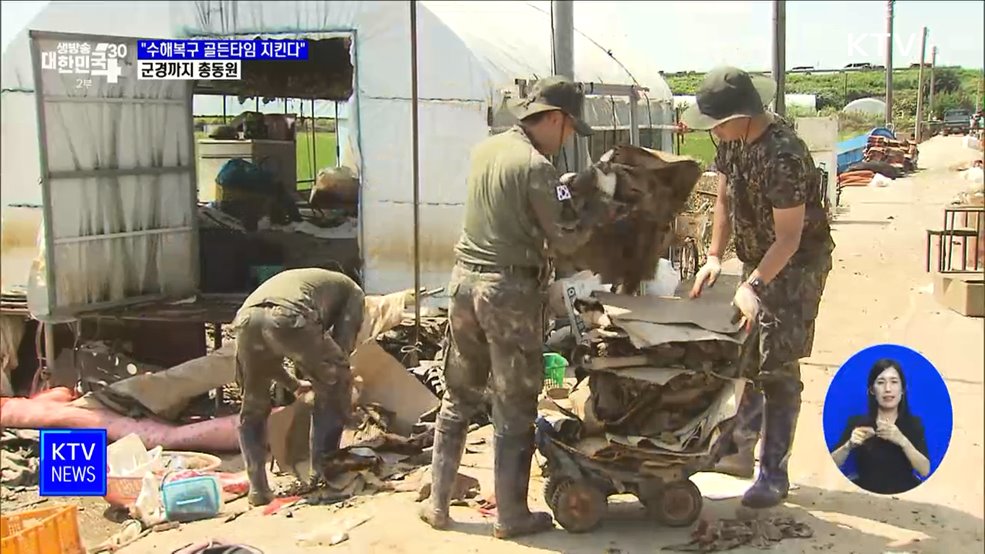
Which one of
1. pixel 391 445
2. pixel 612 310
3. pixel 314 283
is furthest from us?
pixel 391 445

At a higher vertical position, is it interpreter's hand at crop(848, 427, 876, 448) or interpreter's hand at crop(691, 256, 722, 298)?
interpreter's hand at crop(691, 256, 722, 298)

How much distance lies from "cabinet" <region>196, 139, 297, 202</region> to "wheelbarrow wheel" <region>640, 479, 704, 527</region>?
32.3ft

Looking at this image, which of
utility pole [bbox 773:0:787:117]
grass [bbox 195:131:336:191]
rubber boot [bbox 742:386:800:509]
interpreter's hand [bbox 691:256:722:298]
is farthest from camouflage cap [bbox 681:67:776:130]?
grass [bbox 195:131:336:191]

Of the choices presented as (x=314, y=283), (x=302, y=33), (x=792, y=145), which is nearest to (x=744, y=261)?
(x=792, y=145)

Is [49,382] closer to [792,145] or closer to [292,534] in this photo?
[292,534]

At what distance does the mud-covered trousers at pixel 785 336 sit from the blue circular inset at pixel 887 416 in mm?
288

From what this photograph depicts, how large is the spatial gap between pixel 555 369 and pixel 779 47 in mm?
2628

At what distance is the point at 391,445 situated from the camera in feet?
20.6

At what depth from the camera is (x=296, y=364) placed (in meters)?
5.62

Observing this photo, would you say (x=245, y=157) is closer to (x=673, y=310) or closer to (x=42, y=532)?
(x=42, y=532)

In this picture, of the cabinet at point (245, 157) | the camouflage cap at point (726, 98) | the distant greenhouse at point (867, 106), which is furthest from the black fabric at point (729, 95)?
the cabinet at point (245, 157)

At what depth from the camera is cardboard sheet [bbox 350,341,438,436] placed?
679 cm

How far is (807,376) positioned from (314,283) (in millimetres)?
3471
